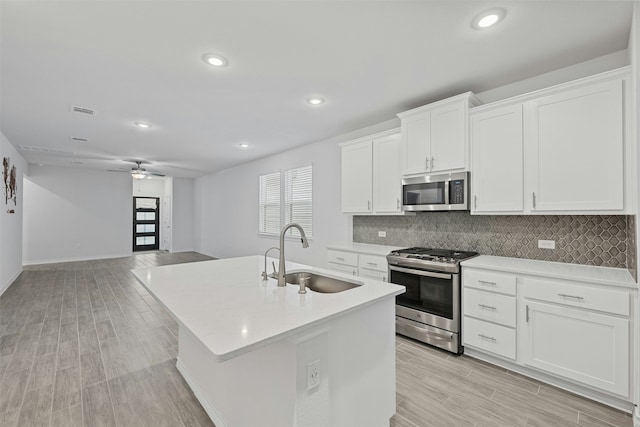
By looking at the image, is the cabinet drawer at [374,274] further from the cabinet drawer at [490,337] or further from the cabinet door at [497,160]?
the cabinet door at [497,160]

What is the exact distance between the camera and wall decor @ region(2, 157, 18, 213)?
15.7 ft

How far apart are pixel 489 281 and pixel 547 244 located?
688mm

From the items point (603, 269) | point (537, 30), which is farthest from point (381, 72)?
point (603, 269)

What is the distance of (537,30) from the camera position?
2.04 meters

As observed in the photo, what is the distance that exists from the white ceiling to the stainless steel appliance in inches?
68.4

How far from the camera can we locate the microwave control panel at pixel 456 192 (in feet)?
9.37

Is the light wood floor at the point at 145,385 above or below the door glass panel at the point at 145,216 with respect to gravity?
below

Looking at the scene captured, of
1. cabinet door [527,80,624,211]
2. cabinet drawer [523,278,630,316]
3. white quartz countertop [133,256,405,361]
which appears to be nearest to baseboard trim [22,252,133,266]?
white quartz countertop [133,256,405,361]

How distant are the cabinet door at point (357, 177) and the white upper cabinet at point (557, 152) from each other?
1.30m

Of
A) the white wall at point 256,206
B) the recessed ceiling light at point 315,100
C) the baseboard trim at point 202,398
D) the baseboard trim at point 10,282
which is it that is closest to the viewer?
the baseboard trim at point 202,398

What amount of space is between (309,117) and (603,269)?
3.33 meters

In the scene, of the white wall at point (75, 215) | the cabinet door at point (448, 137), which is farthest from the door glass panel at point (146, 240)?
the cabinet door at point (448, 137)

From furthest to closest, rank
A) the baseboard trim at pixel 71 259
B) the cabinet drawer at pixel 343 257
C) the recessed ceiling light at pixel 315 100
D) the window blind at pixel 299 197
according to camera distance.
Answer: the baseboard trim at pixel 71 259, the window blind at pixel 299 197, the cabinet drawer at pixel 343 257, the recessed ceiling light at pixel 315 100

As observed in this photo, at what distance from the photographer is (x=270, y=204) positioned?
20.8 feet
